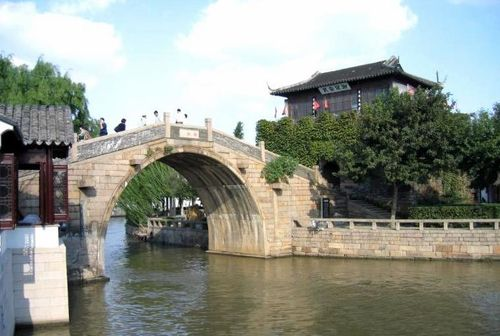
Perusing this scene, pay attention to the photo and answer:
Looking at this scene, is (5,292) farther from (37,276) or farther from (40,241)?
(40,241)

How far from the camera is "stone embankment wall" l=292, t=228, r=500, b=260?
65.7 ft

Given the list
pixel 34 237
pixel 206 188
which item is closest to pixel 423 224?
pixel 206 188

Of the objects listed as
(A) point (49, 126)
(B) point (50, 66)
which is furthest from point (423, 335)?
(B) point (50, 66)

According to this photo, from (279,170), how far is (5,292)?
15.5 m

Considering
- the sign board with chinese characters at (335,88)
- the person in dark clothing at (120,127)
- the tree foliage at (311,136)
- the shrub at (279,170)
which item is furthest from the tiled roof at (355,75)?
the person in dark clothing at (120,127)

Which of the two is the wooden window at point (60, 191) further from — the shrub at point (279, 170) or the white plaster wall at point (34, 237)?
the shrub at point (279, 170)

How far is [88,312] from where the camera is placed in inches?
544

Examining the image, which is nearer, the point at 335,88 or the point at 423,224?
the point at 423,224

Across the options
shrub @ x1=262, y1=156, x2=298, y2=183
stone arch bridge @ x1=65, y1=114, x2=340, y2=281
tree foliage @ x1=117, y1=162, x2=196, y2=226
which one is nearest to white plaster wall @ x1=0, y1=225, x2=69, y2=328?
stone arch bridge @ x1=65, y1=114, x2=340, y2=281

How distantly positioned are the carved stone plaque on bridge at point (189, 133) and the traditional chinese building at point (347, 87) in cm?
1164

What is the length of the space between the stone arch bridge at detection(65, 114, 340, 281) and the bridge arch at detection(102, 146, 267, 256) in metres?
0.04

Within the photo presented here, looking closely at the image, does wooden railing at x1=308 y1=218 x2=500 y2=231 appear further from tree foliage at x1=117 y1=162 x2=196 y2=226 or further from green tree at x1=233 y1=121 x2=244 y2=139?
green tree at x1=233 y1=121 x2=244 y2=139

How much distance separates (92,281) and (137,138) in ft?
16.8

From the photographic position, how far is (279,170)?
23.5 m
